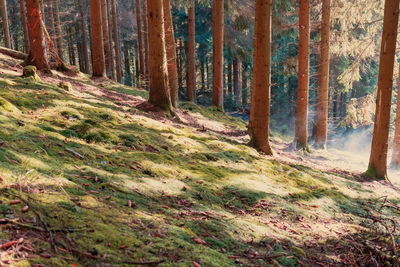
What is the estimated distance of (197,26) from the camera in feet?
86.2

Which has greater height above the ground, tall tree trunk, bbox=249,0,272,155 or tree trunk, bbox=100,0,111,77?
tree trunk, bbox=100,0,111,77

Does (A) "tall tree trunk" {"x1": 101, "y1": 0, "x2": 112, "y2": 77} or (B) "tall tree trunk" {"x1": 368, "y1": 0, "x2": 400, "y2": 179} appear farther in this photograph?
(A) "tall tree trunk" {"x1": 101, "y1": 0, "x2": 112, "y2": 77}

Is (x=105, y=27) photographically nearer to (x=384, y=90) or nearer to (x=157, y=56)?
(x=157, y=56)

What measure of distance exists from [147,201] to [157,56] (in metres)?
6.08

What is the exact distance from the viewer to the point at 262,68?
28.1 ft

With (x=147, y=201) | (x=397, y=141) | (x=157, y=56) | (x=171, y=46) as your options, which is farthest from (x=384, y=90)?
(x=147, y=201)

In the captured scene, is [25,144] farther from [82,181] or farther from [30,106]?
[30,106]

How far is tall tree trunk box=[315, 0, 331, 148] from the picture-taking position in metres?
13.9

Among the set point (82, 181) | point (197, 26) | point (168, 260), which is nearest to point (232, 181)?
point (82, 181)

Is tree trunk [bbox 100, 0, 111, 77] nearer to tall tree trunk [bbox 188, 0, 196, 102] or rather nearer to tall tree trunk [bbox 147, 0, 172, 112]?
tall tree trunk [bbox 188, 0, 196, 102]

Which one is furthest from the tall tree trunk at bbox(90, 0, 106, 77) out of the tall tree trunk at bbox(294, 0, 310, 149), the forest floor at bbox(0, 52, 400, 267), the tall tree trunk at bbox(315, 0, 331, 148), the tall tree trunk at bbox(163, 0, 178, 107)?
the tall tree trunk at bbox(315, 0, 331, 148)

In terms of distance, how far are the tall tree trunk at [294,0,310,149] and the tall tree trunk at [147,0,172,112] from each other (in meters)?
6.35

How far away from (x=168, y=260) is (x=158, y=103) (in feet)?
23.9

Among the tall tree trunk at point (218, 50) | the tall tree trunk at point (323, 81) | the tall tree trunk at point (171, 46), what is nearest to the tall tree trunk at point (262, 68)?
the tall tree trunk at point (171, 46)
